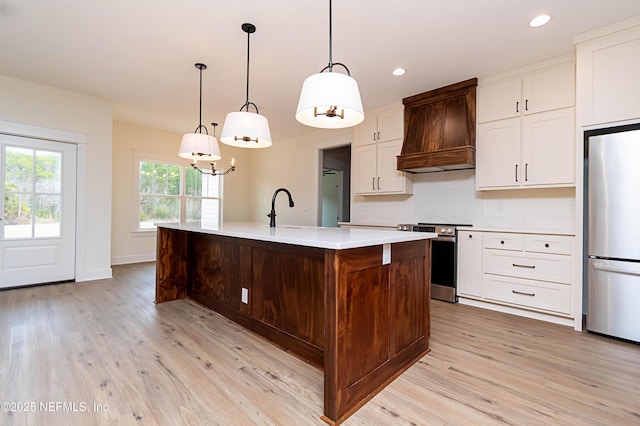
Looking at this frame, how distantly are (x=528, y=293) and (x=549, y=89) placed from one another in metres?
2.12

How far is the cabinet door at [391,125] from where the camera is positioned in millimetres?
4277

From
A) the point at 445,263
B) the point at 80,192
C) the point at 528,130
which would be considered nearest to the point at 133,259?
the point at 80,192

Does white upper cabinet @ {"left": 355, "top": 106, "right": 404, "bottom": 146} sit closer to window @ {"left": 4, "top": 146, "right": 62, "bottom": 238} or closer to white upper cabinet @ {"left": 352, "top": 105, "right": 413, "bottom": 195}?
white upper cabinet @ {"left": 352, "top": 105, "right": 413, "bottom": 195}

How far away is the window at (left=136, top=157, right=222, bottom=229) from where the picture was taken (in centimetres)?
582

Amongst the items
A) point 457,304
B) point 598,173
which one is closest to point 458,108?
point 598,173

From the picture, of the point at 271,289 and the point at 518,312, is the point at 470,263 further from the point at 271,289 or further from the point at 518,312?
the point at 271,289

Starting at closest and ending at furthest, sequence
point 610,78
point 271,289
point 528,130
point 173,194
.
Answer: point 271,289
point 610,78
point 528,130
point 173,194

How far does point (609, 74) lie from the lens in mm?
2574

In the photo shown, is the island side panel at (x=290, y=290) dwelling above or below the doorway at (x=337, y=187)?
below

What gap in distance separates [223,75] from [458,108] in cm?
288

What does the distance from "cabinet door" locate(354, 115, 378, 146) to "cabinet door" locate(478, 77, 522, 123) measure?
150cm

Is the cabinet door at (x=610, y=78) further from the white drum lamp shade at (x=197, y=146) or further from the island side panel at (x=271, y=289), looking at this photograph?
the white drum lamp shade at (x=197, y=146)

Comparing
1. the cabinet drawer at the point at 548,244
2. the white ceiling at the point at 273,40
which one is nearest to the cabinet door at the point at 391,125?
the white ceiling at the point at 273,40

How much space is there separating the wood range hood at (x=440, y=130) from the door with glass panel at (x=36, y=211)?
463 cm
